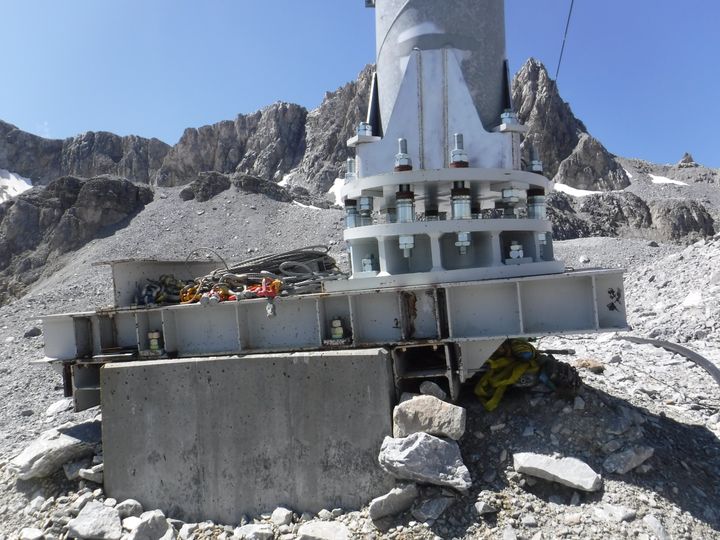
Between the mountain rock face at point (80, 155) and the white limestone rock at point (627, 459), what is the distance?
7384 centimetres

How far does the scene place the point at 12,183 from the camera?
64438mm

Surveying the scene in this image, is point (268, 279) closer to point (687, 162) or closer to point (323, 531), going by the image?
point (323, 531)

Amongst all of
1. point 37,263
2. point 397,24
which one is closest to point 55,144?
point 37,263

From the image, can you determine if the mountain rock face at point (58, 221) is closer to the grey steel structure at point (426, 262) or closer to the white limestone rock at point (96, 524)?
the grey steel structure at point (426, 262)

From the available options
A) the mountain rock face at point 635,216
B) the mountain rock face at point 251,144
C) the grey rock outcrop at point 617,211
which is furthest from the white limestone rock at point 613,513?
the mountain rock face at point 251,144

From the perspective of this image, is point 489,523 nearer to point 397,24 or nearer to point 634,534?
point 634,534

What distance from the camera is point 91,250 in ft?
124

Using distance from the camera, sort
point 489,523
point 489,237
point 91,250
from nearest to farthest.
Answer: point 489,523
point 489,237
point 91,250

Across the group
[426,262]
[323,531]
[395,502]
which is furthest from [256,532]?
[426,262]

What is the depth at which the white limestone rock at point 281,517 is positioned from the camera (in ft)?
16.2

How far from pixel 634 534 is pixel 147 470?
4440 mm

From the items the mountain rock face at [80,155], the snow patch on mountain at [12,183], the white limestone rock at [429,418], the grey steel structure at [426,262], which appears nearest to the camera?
the white limestone rock at [429,418]

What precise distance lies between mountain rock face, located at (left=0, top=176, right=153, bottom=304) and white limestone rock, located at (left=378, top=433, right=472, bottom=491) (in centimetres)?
4000

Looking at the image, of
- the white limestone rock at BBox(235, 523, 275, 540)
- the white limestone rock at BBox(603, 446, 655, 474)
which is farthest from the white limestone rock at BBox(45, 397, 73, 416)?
the white limestone rock at BBox(603, 446, 655, 474)
